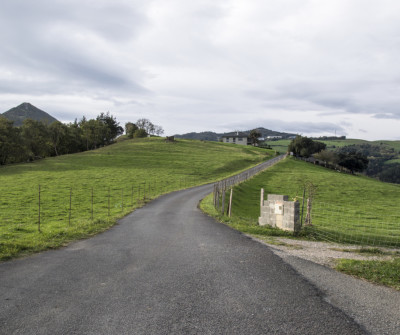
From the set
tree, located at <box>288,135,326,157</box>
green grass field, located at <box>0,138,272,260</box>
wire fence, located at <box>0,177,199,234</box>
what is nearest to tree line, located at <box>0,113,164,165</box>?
green grass field, located at <box>0,138,272,260</box>

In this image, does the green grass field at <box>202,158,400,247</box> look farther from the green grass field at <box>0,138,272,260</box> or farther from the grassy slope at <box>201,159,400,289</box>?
the green grass field at <box>0,138,272,260</box>

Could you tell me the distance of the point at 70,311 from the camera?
598 centimetres

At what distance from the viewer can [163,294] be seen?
679cm

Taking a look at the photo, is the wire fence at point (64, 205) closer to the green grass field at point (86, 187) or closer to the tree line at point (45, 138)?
the green grass field at point (86, 187)

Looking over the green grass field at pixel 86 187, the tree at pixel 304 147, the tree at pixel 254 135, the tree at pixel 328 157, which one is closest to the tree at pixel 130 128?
the green grass field at pixel 86 187

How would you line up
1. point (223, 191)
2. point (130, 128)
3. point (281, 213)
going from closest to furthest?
1. point (281, 213)
2. point (223, 191)
3. point (130, 128)

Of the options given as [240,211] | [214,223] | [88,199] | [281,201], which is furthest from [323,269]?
[88,199]

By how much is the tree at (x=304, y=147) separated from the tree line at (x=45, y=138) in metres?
71.8

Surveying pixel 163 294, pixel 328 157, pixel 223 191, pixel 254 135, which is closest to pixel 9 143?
pixel 223 191

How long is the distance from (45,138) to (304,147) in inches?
3512

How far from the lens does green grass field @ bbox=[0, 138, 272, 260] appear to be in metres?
15.8

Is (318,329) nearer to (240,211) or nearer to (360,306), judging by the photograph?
(360,306)

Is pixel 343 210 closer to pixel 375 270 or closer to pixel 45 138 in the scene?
pixel 375 270

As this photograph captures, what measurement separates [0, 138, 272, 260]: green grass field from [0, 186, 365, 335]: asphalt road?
2993mm
